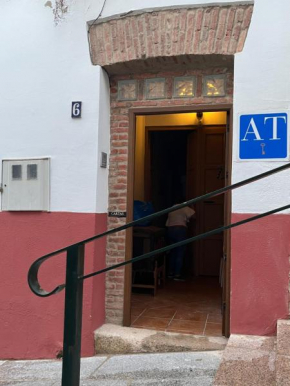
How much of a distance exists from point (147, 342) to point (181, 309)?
1002mm

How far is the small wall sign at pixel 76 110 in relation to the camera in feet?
13.7

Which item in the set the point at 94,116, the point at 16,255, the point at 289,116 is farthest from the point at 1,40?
the point at 289,116

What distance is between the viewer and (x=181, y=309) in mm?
4762

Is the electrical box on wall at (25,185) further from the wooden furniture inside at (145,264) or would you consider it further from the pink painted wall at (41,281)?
the wooden furniture inside at (145,264)

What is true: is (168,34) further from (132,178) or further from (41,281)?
(41,281)

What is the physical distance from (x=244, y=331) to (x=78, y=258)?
2041 mm

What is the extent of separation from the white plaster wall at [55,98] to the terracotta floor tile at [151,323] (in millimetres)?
1278

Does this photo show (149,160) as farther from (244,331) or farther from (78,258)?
(78,258)

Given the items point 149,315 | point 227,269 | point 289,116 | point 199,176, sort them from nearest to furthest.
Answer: point 289,116 → point 227,269 → point 149,315 → point 199,176

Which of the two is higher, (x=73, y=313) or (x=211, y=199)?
(x=211, y=199)

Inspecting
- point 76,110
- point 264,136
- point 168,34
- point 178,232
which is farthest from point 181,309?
point 168,34

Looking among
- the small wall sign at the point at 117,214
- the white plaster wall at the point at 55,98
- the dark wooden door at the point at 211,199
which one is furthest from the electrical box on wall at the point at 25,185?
the dark wooden door at the point at 211,199

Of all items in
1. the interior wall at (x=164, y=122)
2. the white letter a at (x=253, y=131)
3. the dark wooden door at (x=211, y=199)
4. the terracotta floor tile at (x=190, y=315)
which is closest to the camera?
the white letter a at (x=253, y=131)

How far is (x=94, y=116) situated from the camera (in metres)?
4.15
